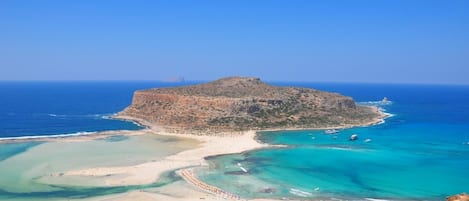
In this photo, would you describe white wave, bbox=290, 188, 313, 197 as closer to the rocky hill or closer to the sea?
the sea

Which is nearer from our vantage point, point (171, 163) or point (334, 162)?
point (171, 163)

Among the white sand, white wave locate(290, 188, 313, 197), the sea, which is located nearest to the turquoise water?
the sea

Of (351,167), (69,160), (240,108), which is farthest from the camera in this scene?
(240,108)

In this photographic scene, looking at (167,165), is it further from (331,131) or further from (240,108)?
(331,131)

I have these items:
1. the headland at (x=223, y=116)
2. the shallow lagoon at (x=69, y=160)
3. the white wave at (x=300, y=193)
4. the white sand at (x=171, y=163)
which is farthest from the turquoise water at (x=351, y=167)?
the shallow lagoon at (x=69, y=160)

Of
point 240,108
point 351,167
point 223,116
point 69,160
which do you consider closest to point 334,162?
point 351,167

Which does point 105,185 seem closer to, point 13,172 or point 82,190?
point 82,190
